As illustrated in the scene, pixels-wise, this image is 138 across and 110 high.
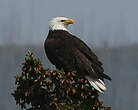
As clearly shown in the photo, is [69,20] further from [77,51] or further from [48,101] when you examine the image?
[48,101]

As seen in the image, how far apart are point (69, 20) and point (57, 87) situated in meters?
3.77

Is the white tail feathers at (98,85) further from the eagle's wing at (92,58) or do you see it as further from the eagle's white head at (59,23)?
the eagle's white head at (59,23)

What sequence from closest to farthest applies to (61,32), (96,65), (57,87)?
(57,87) → (96,65) → (61,32)

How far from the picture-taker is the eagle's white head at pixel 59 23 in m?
13.4

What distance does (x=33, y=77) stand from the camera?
10.3m

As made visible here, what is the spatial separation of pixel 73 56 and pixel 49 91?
6.07 ft

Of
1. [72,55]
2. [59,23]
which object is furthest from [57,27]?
[72,55]

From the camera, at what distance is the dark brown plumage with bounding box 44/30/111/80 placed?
1166cm

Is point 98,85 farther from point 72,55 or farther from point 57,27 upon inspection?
point 57,27

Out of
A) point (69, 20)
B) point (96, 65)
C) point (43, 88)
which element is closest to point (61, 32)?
point (69, 20)

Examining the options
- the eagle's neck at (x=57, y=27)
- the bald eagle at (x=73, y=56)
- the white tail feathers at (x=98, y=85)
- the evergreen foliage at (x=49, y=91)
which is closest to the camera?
the evergreen foliage at (x=49, y=91)

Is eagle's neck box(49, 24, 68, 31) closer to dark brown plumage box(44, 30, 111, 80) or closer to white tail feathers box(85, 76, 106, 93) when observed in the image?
dark brown plumage box(44, 30, 111, 80)

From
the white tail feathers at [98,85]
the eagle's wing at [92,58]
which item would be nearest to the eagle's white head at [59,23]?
the eagle's wing at [92,58]

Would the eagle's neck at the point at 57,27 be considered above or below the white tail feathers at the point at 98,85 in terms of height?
above
